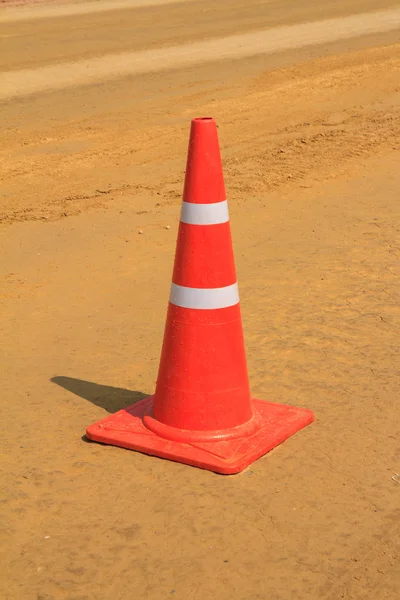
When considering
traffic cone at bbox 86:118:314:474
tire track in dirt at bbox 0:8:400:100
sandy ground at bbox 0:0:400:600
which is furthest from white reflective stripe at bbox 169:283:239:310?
tire track in dirt at bbox 0:8:400:100

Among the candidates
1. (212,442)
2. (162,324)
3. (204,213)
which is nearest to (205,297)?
(204,213)

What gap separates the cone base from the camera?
12.4 feet

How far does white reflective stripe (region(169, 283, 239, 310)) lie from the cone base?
530 mm

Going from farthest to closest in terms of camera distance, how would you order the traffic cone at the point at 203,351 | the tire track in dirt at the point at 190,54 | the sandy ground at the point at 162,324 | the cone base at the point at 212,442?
the tire track in dirt at the point at 190,54, the traffic cone at the point at 203,351, the cone base at the point at 212,442, the sandy ground at the point at 162,324

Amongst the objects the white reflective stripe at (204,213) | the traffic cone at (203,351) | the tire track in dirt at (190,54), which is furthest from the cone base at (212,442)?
the tire track in dirt at (190,54)

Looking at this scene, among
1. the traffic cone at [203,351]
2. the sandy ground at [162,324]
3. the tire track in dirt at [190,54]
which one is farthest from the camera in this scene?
the tire track in dirt at [190,54]

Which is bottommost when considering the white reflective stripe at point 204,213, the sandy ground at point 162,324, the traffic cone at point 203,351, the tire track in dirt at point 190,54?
the tire track in dirt at point 190,54

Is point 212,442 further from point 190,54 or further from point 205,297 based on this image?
point 190,54

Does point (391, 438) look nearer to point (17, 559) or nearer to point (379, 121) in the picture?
point (17, 559)

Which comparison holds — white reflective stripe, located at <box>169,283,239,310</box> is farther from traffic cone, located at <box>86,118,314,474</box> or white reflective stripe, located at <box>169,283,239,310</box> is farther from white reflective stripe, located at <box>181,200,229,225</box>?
white reflective stripe, located at <box>181,200,229,225</box>

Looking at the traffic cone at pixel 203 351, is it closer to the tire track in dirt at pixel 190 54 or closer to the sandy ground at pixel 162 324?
the sandy ground at pixel 162 324

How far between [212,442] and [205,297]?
58 centimetres

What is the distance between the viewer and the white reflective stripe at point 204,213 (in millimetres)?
3893

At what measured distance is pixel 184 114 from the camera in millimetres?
10852
